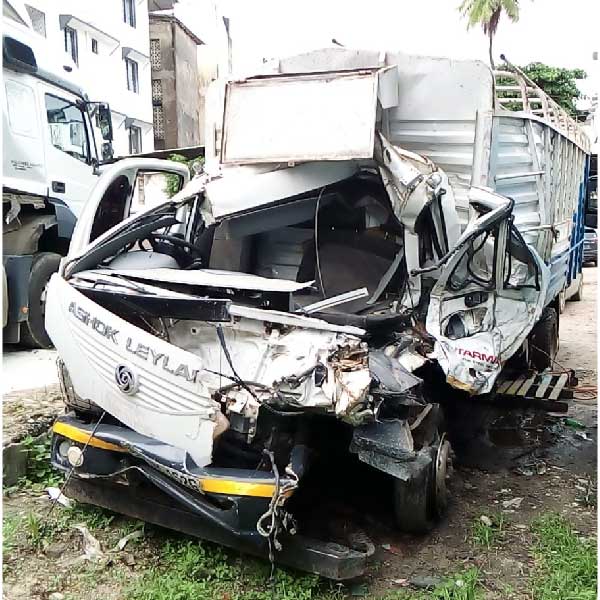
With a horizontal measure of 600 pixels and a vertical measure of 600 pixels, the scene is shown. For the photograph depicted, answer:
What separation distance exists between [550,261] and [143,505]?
12.0ft

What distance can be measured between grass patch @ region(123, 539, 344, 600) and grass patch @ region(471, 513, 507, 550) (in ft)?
3.03

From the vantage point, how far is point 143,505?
137 inches

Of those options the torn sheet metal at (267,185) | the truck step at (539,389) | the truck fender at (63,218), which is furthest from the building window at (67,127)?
the truck step at (539,389)

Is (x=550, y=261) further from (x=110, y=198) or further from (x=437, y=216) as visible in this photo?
(x=110, y=198)

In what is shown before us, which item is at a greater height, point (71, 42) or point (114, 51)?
point (114, 51)

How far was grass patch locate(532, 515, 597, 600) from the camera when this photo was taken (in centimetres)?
313

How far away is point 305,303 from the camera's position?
4.23m

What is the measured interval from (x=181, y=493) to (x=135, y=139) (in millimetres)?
22954

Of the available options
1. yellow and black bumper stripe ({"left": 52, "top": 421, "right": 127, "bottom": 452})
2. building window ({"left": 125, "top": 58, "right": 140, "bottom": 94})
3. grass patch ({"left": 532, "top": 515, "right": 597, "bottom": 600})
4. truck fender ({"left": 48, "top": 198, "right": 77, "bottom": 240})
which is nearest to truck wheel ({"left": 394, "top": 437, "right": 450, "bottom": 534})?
grass patch ({"left": 532, "top": 515, "right": 597, "bottom": 600})

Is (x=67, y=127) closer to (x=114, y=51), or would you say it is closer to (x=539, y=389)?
(x=539, y=389)

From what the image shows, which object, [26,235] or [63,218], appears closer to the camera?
[26,235]

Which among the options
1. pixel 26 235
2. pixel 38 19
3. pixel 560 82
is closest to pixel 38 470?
pixel 26 235

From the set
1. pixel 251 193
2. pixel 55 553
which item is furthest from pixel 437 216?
pixel 55 553

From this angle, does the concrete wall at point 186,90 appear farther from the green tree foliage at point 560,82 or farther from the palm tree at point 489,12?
the green tree foliage at point 560,82
